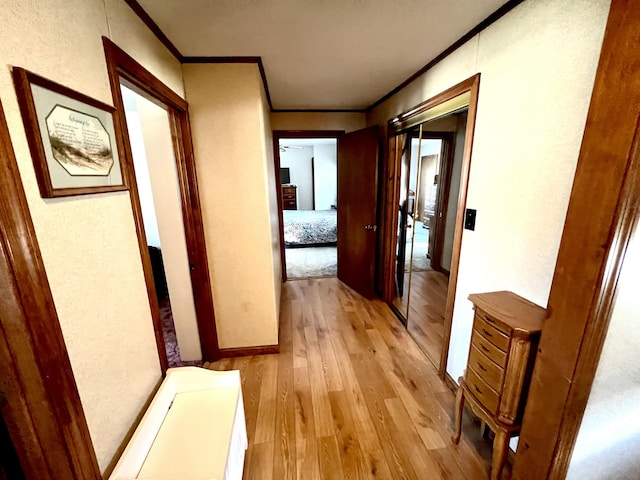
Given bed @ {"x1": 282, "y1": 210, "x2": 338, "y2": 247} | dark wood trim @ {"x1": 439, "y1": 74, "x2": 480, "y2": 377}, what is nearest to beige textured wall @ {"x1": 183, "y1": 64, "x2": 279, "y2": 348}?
dark wood trim @ {"x1": 439, "y1": 74, "x2": 480, "y2": 377}

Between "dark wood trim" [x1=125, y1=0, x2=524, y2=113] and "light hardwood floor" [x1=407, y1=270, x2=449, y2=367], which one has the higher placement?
"dark wood trim" [x1=125, y1=0, x2=524, y2=113]

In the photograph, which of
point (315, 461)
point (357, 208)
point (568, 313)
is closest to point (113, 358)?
point (315, 461)

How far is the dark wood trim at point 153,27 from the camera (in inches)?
47.5

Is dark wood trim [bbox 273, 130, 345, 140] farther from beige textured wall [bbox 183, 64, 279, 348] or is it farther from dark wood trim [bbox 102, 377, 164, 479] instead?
dark wood trim [bbox 102, 377, 164, 479]

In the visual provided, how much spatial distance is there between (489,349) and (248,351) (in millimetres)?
1847

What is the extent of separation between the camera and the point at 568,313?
92cm

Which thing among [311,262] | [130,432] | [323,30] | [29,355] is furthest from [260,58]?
[311,262]

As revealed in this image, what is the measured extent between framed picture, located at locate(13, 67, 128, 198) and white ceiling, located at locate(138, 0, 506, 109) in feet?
2.53

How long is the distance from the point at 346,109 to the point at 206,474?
3.64m

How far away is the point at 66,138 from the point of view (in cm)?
78

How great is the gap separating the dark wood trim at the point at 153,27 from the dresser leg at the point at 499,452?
2.59 metres

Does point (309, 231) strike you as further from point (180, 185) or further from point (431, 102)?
point (431, 102)

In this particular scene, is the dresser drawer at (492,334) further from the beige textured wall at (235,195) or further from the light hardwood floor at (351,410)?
the beige textured wall at (235,195)

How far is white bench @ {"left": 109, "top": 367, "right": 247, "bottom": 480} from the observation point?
101 centimetres
